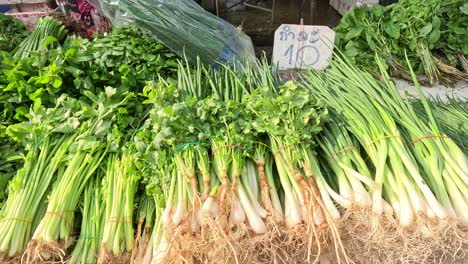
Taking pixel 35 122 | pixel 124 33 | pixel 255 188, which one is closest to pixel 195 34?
pixel 124 33

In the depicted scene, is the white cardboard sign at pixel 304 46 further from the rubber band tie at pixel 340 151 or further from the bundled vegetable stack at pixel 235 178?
the rubber band tie at pixel 340 151

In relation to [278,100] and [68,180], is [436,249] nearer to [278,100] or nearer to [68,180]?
[278,100]

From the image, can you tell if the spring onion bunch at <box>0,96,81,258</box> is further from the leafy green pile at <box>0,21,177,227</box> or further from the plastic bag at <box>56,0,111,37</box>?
the plastic bag at <box>56,0,111,37</box>

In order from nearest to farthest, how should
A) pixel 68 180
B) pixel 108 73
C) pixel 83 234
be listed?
pixel 83 234 < pixel 68 180 < pixel 108 73

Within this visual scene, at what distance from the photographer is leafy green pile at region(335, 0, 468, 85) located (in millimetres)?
2959

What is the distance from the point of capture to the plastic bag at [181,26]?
218 centimetres

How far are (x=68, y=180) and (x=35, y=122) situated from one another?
0.40m

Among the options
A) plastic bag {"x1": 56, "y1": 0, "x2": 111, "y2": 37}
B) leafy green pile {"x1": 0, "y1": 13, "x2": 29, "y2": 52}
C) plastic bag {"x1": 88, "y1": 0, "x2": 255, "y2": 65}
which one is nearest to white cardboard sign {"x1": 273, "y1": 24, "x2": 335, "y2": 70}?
plastic bag {"x1": 88, "y1": 0, "x2": 255, "y2": 65}

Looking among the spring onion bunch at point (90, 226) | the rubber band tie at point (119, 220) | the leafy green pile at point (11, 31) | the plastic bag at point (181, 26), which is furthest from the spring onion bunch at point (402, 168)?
the leafy green pile at point (11, 31)

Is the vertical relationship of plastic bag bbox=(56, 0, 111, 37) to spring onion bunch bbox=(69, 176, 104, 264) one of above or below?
above

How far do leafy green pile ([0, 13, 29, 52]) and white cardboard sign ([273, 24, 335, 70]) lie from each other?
202cm

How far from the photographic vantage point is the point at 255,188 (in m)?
1.51

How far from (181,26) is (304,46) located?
0.83m

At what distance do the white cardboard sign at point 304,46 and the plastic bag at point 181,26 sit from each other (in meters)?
0.25
